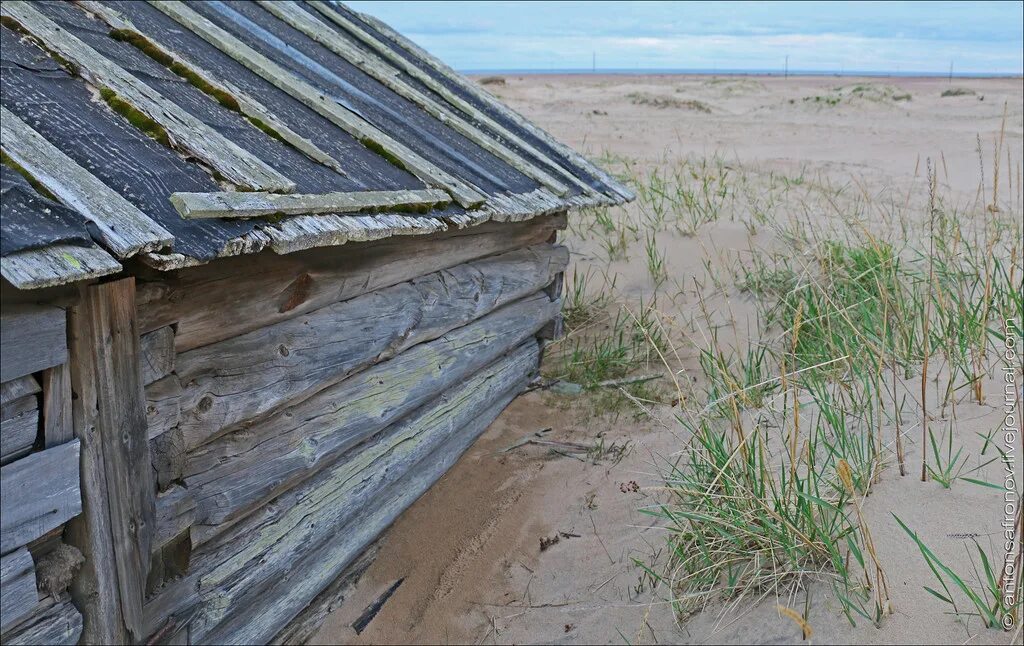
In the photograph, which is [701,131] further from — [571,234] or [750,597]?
[750,597]

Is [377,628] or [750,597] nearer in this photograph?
[750,597]

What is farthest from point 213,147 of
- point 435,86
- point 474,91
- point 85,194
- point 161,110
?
point 474,91

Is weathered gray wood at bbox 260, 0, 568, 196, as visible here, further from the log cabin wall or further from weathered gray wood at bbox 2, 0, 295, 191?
weathered gray wood at bbox 2, 0, 295, 191

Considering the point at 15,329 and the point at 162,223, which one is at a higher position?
the point at 162,223

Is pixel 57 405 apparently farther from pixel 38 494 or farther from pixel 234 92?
pixel 234 92

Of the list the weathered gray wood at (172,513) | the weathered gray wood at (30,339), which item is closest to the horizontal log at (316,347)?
the weathered gray wood at (172,513)

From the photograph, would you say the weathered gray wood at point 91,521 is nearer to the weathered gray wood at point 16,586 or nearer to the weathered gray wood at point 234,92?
the weathered gray wood at point 16,586

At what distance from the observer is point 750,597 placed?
2438 mm

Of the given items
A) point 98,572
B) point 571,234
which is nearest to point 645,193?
point 571,234

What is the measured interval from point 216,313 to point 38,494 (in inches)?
26.1

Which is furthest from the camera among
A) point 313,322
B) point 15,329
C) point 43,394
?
point 313,322

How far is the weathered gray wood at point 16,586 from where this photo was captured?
1.83 metres

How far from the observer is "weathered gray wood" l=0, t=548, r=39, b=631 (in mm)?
1835

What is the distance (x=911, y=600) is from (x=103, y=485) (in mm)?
2058
